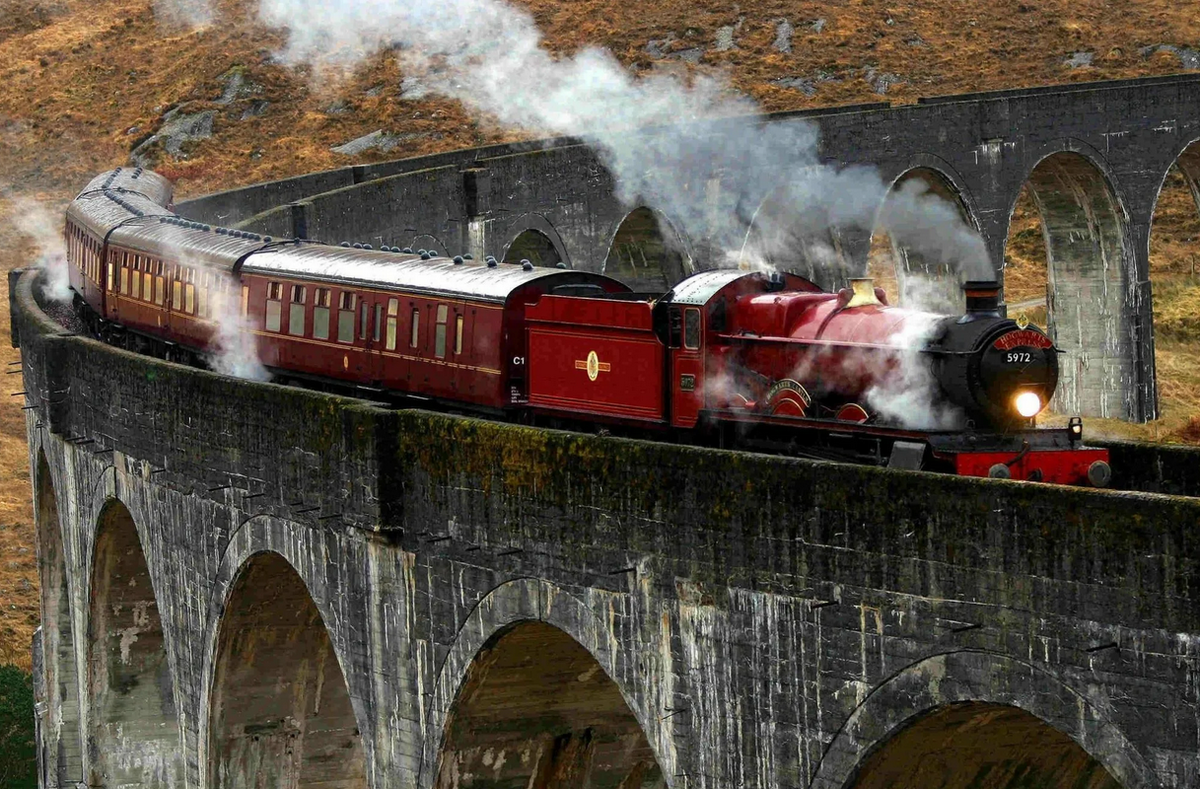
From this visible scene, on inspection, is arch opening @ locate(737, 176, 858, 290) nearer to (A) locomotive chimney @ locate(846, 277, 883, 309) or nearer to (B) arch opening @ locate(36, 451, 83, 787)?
(B) arch opening @ locate(36, 451, 83, 787)

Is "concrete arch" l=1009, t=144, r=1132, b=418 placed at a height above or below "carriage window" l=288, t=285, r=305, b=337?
below

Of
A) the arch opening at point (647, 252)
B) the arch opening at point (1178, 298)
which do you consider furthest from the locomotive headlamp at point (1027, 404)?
the arch opening at point (1178, 298)

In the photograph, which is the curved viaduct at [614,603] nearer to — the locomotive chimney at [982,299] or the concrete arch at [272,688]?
the concrete arch at [272,688]

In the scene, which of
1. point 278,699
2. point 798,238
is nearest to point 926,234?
point 798,238

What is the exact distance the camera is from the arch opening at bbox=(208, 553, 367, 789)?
20.5m

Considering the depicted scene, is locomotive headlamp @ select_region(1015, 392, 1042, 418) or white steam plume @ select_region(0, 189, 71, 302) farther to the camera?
white steam plume @ select_region(0, 189, 71, 302)

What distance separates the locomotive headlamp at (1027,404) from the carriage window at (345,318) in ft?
32.6

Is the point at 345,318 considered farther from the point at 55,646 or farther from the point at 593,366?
the point at 55,646

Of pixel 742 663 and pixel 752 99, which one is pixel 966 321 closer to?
pixel 742 663

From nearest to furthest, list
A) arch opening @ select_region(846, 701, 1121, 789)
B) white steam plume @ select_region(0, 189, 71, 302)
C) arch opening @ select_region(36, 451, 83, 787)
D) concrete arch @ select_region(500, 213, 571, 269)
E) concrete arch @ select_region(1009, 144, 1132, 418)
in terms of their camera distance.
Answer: arch opening @ select_region(846, 701, 1121, 789) → arch opening @ select_region(36, 451, 83, 787) → concrete arch @ select_region(500, 213, 571, 269) → concrete arch @ select_region(1009, 144, 1132, 418) → white steam plume @ select_region(0, 189, 71, 302)

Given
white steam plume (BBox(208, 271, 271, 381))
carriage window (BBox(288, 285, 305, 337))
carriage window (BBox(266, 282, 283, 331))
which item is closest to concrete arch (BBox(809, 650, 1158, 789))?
carriage window (BBox(288, 285, 305, 337))

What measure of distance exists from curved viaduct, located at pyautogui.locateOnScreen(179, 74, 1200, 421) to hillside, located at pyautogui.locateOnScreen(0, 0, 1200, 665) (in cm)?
1403

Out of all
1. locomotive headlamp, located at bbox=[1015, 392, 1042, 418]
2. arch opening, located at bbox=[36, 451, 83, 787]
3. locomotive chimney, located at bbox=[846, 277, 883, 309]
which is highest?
locomotive chimney, located at bbox=[846, 277, 883, 309]

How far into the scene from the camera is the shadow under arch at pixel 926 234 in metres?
41.0
